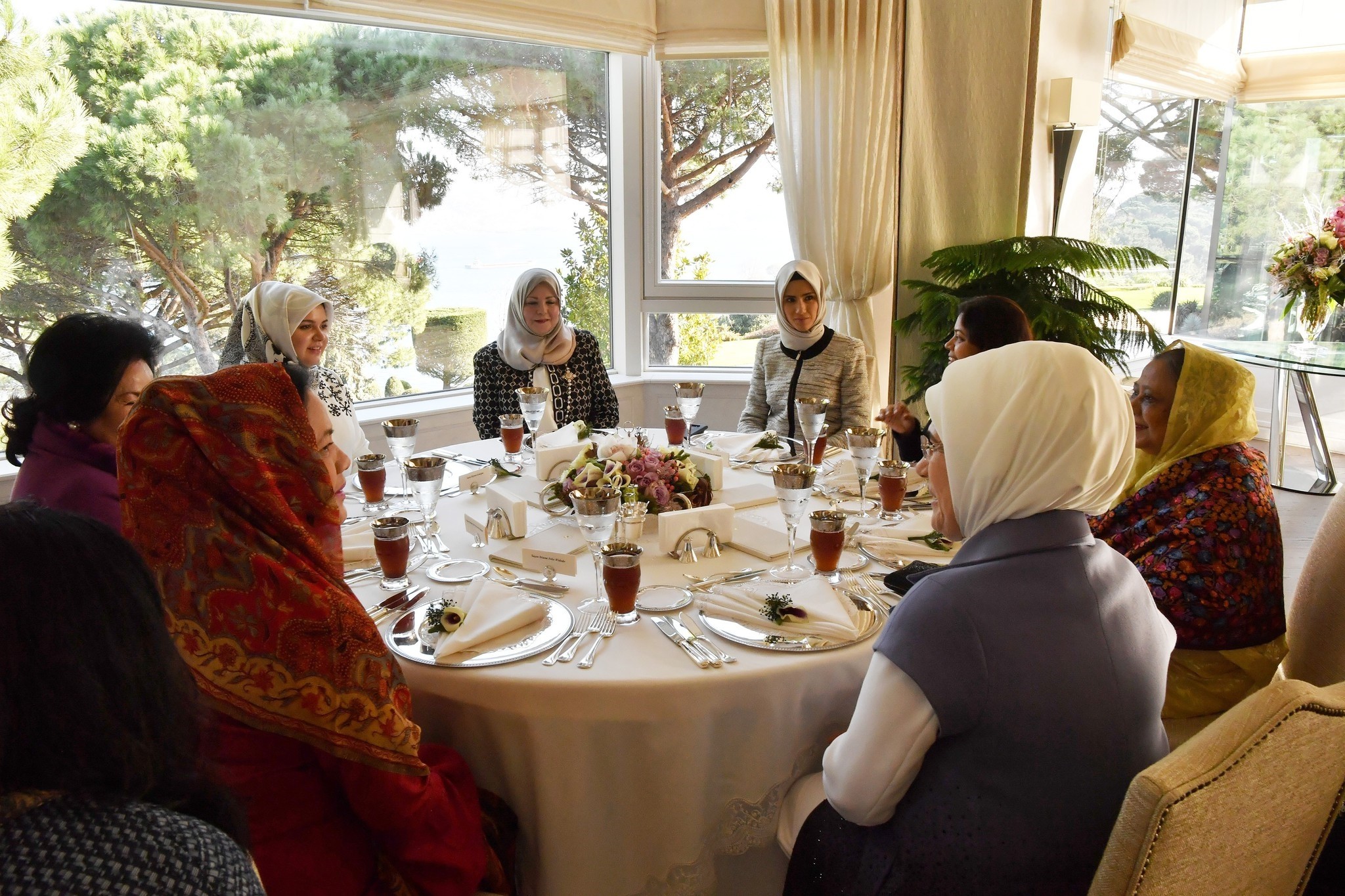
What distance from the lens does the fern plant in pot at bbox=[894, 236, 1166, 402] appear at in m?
4.03

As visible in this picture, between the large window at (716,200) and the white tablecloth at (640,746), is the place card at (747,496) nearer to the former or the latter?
the white tablecloth at (640,746)

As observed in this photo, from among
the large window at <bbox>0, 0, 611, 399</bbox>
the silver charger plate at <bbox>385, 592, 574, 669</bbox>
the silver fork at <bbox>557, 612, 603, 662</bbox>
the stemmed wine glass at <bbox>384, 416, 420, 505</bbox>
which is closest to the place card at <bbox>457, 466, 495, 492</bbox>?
the stemmed wine glass at <bbox>384, 416, 420, 505</bbox>

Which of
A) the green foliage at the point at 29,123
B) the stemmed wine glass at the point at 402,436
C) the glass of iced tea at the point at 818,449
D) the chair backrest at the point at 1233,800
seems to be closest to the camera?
the chair backrest at the point at 1233,800

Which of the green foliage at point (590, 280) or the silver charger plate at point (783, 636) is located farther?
the green foliage at point (590, 280)

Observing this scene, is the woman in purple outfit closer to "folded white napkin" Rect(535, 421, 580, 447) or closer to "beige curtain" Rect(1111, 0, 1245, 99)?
"folded white napkin" Rect(535, 421, 580, 447)

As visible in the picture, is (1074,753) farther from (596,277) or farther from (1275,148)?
(1275,148)

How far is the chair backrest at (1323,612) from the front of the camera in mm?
1771

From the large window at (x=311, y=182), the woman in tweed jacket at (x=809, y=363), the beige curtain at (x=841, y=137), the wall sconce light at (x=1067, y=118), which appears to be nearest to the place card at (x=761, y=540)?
the woman in tweed jacket at (x=809, y=363)

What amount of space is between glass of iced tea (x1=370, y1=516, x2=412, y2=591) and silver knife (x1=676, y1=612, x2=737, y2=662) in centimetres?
55

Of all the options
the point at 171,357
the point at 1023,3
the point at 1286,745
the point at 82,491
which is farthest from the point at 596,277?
the point at 1286,745

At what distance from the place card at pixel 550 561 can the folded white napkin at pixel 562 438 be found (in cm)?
70

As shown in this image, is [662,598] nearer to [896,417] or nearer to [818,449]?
[818,449]

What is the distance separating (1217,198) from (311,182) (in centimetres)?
588

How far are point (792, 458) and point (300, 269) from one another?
249cm
